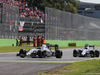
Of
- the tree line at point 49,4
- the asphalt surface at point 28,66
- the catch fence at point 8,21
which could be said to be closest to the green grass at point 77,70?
the asphalt surface at point 28,66

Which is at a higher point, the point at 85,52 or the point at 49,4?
the point at 49,4

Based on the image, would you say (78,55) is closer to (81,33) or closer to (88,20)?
(81,33)

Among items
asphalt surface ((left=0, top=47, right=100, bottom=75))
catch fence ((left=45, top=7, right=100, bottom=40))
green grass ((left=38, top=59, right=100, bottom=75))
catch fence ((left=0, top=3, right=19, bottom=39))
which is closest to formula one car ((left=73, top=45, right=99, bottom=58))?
asphalt surface ((left=0, top=47, right=100, bottom=75))

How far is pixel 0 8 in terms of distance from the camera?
118 ft

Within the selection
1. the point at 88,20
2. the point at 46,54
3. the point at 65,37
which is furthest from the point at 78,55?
the point at 88,20

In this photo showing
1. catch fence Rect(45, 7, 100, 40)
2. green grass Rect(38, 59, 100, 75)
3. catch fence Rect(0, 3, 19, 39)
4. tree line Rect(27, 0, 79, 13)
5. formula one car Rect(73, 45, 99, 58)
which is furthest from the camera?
tree line Rect(27, 0, 79, 13)

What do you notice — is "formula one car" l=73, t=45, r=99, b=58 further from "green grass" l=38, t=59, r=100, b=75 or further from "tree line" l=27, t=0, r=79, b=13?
"tree line" l=27, t=0, r=79, b=13

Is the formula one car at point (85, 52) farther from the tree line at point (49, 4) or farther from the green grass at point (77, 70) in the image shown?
the tree line at point (49, 4)

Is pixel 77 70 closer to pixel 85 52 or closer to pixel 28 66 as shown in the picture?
pixel 28 66

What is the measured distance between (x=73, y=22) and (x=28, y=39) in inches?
504

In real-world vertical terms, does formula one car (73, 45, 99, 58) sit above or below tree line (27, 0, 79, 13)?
below

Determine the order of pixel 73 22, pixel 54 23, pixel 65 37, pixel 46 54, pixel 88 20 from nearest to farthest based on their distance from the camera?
pixel 46 54, pixel 54 23, pixel 65 37, pixel 73 22, pixel 88 20

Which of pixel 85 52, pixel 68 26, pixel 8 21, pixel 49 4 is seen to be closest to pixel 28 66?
pixel 85 52

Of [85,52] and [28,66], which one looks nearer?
[28,66]
